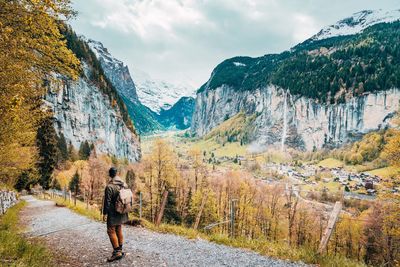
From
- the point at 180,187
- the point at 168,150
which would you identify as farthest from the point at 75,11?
the point at 180,187

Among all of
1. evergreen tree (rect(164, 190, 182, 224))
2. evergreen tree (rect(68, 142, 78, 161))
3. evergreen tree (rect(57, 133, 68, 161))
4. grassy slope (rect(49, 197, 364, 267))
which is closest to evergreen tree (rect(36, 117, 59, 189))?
evergreen tree (rect(164, 190, 182, 224))

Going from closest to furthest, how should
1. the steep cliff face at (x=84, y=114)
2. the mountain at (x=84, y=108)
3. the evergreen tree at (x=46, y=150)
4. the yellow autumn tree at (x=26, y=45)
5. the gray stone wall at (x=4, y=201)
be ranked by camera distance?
the yellow autumn tree at (x=26, y=45) → the gray stone wall at (x=4, y=201) → the evergreen tree at (x=46, y=150) → the steep cliff face at (x=84, y=114) → the mountain at (x=84, y=108)

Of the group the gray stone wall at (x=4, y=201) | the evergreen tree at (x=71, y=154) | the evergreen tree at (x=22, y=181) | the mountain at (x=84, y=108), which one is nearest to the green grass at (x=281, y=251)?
the gray stone wall at (x=4, y=201)

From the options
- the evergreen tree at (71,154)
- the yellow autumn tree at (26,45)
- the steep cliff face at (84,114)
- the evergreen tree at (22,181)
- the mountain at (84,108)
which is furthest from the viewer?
the mountain at (84,108)

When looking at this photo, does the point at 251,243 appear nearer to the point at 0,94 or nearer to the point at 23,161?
the point at 0,94

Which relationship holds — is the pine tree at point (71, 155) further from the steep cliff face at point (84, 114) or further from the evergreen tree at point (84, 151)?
the steep cliff face at point (84, 114)

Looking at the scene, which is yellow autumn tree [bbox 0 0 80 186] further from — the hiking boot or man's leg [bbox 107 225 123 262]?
the hiking boot

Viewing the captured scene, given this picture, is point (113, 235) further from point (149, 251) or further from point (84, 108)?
point (84, 108)

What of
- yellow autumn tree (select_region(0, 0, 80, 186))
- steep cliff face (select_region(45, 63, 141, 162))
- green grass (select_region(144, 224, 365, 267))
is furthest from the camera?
steep cliff face (select_region(45, 63, 141, 162))

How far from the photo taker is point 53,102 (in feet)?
496

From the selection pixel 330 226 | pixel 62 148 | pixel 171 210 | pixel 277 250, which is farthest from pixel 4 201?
pixel 62 148

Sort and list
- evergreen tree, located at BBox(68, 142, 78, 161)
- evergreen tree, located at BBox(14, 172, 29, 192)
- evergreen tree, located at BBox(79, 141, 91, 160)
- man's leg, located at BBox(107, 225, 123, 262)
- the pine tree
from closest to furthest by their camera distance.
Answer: man's leg, located at BBox(107, 225, 123, 262) < evergreen tree, located at BBox(14, 172, 29, 192) < the pine tree < evergreen tree, located at BBox(68, 142, 78, 161) < evergreen tree, located at BBox(79, 141, 91, 160)

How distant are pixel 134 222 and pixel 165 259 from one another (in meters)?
7.92

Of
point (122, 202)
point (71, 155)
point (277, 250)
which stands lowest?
point (71, 155)
